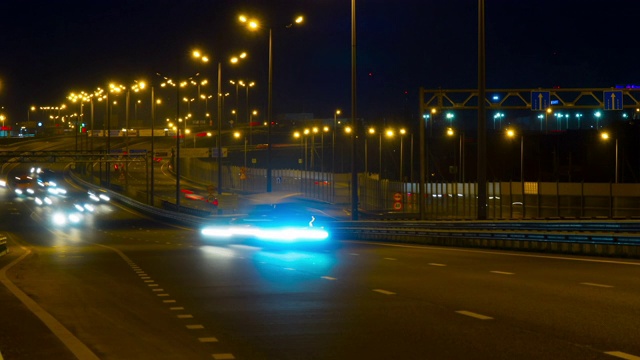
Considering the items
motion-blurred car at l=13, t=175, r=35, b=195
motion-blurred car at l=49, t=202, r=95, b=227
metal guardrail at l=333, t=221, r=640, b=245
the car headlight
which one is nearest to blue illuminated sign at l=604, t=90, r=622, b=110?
metal guardrail at l=333, t=221, r=640, b=245

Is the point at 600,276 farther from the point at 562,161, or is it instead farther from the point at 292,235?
the point at 562,161

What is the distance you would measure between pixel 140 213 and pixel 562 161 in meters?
39.5

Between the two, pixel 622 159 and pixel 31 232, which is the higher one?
pixel 622 159

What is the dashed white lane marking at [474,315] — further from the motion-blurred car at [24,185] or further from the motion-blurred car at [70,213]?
the motion-blurred car at [24,185]

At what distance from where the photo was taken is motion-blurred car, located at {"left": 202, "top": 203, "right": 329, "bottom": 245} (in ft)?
111

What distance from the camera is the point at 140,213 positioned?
281 feet

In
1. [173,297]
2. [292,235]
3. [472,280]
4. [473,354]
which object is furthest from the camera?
[292,235]

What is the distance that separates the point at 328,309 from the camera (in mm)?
14164

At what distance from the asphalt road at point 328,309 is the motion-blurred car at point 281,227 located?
7.91m

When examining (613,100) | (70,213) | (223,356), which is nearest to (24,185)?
(70,213)

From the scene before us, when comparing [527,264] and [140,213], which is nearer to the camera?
[527,264]

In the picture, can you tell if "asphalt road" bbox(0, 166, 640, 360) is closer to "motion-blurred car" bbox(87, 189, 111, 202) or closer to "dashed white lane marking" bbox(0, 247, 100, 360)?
"dashed white lane marking" bbox(0, 247, 100, 360)

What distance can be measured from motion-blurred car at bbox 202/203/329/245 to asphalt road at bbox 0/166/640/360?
26.0ft

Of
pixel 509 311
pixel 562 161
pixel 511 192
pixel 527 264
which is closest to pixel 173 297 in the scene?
pixel 509 311
